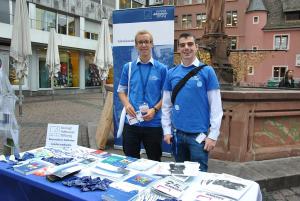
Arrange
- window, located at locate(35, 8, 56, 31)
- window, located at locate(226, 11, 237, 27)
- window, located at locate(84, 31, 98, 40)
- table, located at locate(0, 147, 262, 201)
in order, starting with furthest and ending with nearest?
window, located at locate(226, 11, 237, 27) < window, located at locate(84, 31, 98, 40) < window, located at locate(35, 8, 56, 31) < table, located at locate(0, 147, 262, 201)

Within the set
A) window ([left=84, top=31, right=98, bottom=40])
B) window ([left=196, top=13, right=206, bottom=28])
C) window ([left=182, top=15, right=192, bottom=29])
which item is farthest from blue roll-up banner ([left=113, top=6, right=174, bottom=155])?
window ([left=182, top=15, right=192, bottom=29])

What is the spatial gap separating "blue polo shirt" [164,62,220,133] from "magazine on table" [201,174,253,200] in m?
0.66

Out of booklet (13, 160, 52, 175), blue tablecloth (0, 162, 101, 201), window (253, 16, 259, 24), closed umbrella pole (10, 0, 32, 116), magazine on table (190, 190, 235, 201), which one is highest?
window (253, 16, 259, 24)

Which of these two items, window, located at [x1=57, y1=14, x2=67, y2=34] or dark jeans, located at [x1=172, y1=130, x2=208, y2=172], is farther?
window, located at [x1=57, y1=14, x2=67, y2=34]

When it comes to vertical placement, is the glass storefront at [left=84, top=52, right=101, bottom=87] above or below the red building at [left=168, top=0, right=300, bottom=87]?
below

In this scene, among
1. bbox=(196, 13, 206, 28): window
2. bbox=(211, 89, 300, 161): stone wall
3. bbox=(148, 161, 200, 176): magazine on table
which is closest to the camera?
bbox=(148, 161, 200, 176): magazine on table

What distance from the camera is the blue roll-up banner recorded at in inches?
197

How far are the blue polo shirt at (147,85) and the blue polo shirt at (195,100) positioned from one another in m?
0.36

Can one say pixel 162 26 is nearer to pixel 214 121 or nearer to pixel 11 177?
pixel 214 121

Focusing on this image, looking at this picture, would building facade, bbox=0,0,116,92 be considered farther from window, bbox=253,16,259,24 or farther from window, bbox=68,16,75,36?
window, bbox=253,16,259,24

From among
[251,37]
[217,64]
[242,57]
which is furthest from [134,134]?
[251,37]

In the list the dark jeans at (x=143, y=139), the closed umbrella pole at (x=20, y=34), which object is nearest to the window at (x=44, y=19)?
the closed umbrella pole at (x=20, y=34)

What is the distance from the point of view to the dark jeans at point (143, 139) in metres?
3.32

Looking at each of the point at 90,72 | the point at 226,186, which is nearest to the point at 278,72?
the point at 90,72
